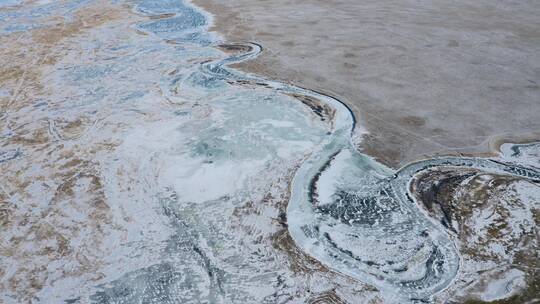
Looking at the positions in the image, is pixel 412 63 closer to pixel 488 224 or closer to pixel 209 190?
pixel 488 224

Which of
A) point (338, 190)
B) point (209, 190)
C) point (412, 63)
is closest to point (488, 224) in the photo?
point (338, 190)

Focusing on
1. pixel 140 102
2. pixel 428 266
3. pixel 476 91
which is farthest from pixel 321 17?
pixel 428 266

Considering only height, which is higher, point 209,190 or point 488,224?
point 488,224

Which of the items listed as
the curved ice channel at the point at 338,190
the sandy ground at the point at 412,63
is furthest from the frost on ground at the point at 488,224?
the sandy ground at the point at 412,63

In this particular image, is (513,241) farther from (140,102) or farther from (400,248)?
(140,102)

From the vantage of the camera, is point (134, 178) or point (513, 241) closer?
point (513, 241)

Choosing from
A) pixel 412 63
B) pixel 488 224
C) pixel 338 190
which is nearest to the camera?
pixel 488 224
